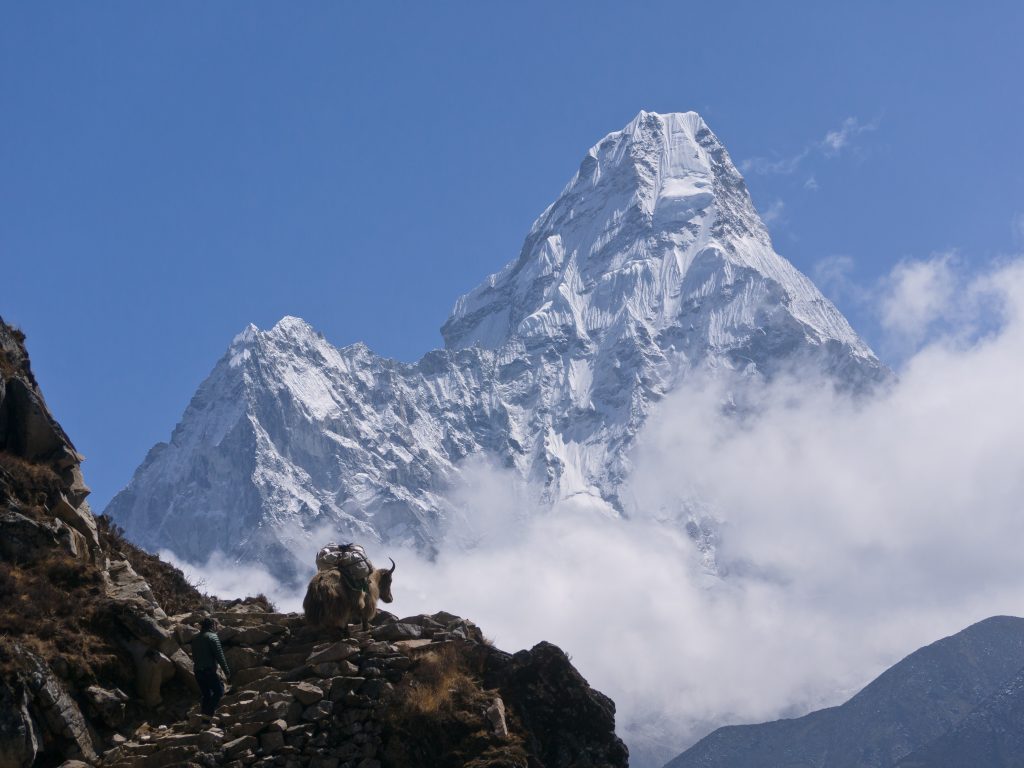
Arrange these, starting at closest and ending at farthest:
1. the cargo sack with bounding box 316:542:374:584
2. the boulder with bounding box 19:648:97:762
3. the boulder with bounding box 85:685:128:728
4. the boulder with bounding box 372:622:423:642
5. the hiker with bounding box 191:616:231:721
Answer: the boulder with bounding box 19:648:97:762
the boulder with bounding box 85:685:128:728
the hiker with bounding box 191:616:231:721
the boulder with bounding box 372:622:423:642
the cargo sack with bounding box 316:542:374:584

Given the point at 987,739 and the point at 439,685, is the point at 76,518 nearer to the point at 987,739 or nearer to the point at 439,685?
the point at 439,685

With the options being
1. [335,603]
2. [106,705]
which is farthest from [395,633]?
[106,705]

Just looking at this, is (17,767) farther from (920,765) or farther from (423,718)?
(920,765)

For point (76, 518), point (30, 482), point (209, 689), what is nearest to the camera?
point (209, 689)

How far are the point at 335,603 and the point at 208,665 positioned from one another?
3122mm

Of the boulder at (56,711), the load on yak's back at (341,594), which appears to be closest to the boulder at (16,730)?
the boulder at (56,711)

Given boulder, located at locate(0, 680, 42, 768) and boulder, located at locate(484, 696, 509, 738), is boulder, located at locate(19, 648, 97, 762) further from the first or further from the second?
boulder, located at locate(484, 696, 509, 738)

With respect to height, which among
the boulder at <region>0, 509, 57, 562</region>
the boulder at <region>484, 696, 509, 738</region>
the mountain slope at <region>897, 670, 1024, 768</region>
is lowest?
the boulder at <region>484, 696, 509, 738</region>

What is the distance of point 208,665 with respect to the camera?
24312 mm

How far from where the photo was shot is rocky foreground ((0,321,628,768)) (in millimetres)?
22688

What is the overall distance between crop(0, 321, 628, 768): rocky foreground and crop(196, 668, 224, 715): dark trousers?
0.27 meters

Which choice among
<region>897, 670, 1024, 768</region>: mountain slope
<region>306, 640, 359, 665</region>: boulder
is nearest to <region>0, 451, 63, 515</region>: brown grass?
<region>306, 640, 359, 665</region>: boulder

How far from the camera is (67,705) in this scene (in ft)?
75.7

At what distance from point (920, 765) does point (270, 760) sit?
179500mm
